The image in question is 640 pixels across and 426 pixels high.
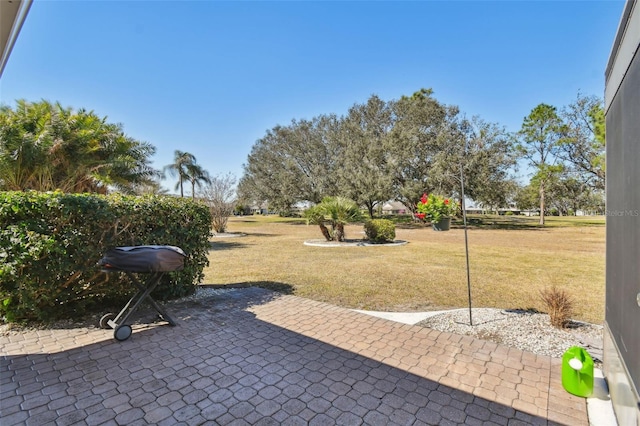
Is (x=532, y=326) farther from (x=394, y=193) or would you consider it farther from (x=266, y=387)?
(x=394, y=193)

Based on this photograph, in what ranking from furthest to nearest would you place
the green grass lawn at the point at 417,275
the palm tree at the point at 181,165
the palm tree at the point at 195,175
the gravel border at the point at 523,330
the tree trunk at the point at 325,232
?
the palm tree at the point at 195,175 → the palm tree at the point at 181,165 → the tree trunk at the point at 325,232 → the green grass lawn at the point at 417,275 → the gravel border at the point at 523,330

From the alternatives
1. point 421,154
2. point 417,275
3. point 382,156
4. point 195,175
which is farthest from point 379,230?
point 195,175

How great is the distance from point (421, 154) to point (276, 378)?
24193 millimetres

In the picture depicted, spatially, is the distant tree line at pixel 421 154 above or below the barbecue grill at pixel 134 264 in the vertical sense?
above

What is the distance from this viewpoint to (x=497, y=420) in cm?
225

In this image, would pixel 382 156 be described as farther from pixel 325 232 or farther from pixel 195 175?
pixel 195 175

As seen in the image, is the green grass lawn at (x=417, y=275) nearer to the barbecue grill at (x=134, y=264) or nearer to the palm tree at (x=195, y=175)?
the barbecue grill at (x=134, y=264)

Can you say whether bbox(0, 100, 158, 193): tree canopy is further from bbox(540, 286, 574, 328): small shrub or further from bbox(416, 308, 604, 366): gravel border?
bbox(540, 286, 574, 328): small shrub

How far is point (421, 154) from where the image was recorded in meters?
24.6

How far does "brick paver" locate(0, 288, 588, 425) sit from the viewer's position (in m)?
2.30

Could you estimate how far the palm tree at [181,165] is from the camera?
37750 mm

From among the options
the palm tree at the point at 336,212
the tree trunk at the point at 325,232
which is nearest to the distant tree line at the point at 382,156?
the palm tree at the point at 336,212

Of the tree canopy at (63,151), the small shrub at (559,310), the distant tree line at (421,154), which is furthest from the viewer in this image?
the distant tree line at (421,154)

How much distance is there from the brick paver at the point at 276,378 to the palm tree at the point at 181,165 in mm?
37314
